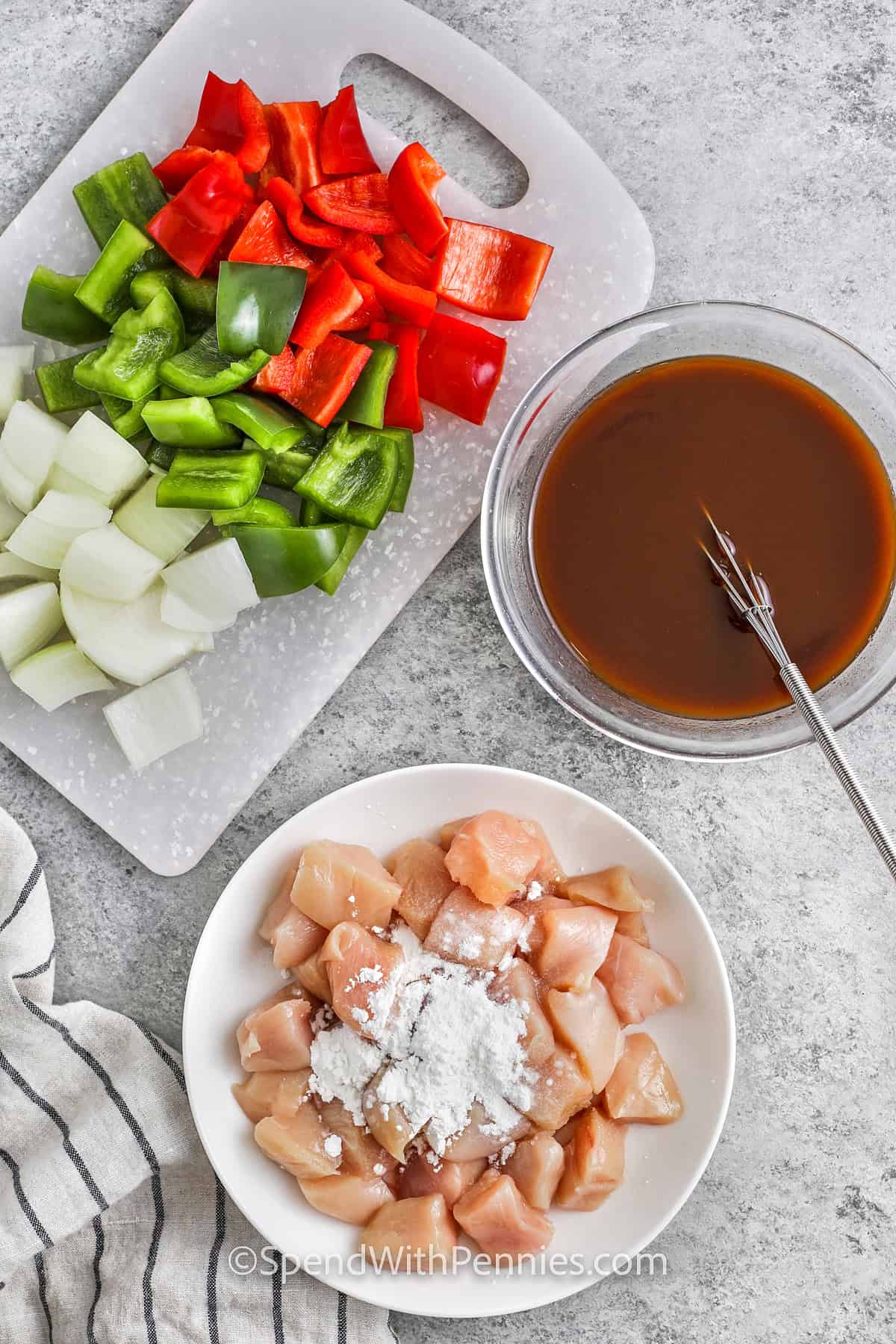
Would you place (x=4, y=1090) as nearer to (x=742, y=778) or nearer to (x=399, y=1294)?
(x=399, y=1294)

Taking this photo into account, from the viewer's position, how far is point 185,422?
164cm

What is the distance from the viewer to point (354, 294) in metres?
1.68

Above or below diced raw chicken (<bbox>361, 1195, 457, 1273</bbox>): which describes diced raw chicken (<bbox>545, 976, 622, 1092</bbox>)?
above

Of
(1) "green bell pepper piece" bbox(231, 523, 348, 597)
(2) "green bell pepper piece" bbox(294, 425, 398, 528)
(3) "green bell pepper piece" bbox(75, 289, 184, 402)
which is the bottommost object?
(1) "green bell pepper piece" bbox(231, 523, 348, 597)

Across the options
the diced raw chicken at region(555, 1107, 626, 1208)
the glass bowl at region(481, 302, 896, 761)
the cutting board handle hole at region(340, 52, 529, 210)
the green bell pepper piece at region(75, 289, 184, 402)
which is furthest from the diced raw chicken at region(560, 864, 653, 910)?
the cutting board handle hole at region(340, 52, 529, 210)

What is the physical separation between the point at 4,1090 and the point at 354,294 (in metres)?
1.52

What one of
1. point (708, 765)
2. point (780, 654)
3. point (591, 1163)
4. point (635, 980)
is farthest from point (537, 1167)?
point (780, 654)

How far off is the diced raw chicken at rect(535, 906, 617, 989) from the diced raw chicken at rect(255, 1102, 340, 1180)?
0.46 meters

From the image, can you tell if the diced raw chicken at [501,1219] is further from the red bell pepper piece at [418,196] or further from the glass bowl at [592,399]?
the red bell pepper piece at [418,196]

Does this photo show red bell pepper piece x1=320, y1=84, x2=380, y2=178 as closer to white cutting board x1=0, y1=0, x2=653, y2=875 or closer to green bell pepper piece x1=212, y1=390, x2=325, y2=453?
white cutting board x1=0, y1=0, x2=653, y2=875

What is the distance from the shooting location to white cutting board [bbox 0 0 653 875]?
71.6 inches

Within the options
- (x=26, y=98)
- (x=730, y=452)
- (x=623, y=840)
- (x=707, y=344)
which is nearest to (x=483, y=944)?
(x=623, y=840)

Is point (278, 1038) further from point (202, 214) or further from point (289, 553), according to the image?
point (202, 214)

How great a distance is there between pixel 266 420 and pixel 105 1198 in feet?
4.49
